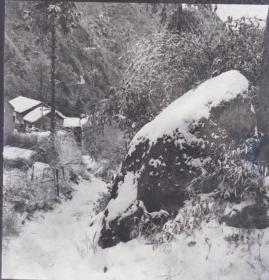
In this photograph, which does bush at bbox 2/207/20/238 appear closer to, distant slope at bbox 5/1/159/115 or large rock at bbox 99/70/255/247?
large rock at bbox 99/70/255/247

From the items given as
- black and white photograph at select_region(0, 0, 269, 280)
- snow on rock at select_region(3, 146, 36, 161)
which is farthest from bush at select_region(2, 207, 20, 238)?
snow on rock at select_region(3, 146, 36, 161)

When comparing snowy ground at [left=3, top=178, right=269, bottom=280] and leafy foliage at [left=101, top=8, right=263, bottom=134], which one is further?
leafy foliage at [left=101, top=8, right=263, bottom=134]

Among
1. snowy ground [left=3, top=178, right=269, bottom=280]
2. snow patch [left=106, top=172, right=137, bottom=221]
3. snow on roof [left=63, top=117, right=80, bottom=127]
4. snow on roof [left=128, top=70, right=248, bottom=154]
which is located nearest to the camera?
snowy ground [left=3, top=178, right=269, bottom=280]

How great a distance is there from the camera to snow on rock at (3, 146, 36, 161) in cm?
395

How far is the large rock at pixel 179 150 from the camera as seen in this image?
Answer: 13.4ft

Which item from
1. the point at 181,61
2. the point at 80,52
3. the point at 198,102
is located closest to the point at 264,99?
the point at 198,102

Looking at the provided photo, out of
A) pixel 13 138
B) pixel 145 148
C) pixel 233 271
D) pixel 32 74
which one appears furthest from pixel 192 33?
pixel 233 271

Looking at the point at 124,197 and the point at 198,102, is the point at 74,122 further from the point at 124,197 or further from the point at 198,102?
the point at 198,102

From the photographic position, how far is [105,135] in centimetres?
425

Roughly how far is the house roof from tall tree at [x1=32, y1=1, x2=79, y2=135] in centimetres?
6

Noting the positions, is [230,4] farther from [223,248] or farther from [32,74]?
[223,248]

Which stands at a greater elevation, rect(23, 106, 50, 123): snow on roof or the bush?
rect(23, 106, 50, 123): snow on roof

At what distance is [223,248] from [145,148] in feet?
4.03

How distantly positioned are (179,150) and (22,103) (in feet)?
5.22
